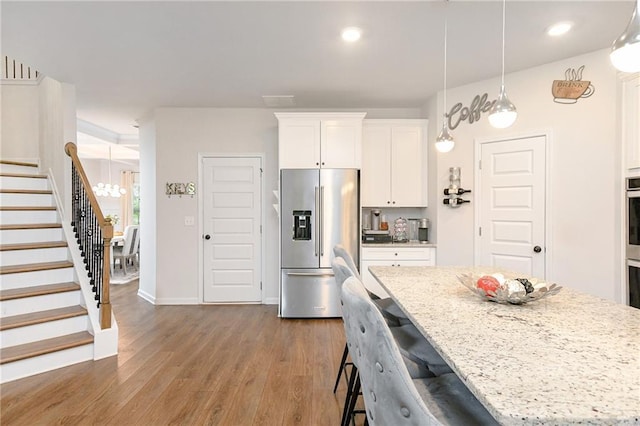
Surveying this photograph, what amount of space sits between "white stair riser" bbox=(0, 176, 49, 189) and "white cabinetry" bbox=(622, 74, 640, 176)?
19.3 feet

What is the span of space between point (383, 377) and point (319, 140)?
3.46m

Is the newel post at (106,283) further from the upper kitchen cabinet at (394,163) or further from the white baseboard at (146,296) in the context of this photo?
the upper kitchen cabinet at (394,163)

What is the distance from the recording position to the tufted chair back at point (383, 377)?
833 mm

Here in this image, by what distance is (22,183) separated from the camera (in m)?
3.97

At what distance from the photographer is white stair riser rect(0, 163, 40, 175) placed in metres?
4.19

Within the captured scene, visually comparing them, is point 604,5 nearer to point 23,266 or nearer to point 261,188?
point 261,188

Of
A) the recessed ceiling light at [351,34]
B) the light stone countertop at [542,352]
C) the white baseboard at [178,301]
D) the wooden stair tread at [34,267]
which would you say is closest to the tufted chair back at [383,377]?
the light stone countertop at [542,352]

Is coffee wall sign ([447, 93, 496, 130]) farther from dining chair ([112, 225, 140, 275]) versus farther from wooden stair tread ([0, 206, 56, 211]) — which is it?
dining chair ([112, 225, 140, 275])

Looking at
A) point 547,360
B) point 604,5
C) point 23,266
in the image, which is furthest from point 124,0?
point 604,5

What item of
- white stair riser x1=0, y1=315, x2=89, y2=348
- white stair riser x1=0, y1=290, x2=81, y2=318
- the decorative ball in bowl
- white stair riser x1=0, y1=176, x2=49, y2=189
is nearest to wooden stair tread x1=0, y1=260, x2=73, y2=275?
white stair riser x1=0, y1=290, x2=81, y2=318

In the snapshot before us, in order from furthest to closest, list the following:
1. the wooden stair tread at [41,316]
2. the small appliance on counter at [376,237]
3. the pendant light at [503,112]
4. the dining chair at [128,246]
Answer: the dining chair at [128,246]
the small appliance on counter at [376,237]
the wooden stair tread at [41,316]
the pendant light at [503,112]

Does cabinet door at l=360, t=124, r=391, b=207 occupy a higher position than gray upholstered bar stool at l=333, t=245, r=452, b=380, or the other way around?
cabinet door at l=360, t=124, r=391, b=207

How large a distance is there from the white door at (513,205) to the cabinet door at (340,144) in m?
1.40

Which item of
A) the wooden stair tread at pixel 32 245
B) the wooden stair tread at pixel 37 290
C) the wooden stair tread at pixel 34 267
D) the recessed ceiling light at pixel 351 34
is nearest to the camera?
the recessed ceiling light at pixel 351 34
